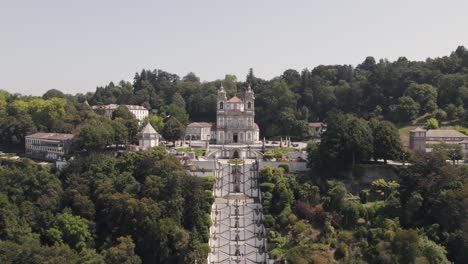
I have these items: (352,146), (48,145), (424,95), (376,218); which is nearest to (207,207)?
(376,218)

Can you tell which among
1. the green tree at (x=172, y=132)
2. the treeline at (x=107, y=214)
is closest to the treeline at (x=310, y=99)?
the green tree at (x=172, y=132)

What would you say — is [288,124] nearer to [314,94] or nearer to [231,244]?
[314,94]

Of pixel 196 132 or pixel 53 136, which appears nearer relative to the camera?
pixel 53 136

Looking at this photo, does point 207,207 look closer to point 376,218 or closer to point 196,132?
point 376,218

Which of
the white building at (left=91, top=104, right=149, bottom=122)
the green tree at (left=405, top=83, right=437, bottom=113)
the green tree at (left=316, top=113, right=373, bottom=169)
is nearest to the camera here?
the green tree at (left=316, top=113, right=373, bottom=169)

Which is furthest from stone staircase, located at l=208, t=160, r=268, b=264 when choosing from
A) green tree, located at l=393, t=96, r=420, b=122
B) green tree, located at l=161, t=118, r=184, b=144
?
green tree, located at l=393, t=96, r=420, b=122

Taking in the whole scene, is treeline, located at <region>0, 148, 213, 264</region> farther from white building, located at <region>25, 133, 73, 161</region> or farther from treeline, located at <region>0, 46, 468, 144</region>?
treeline, located at <region>0, 46, 468, 144</region>

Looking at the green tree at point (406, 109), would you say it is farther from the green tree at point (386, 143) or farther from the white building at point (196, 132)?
the white building at point (196, 132)
